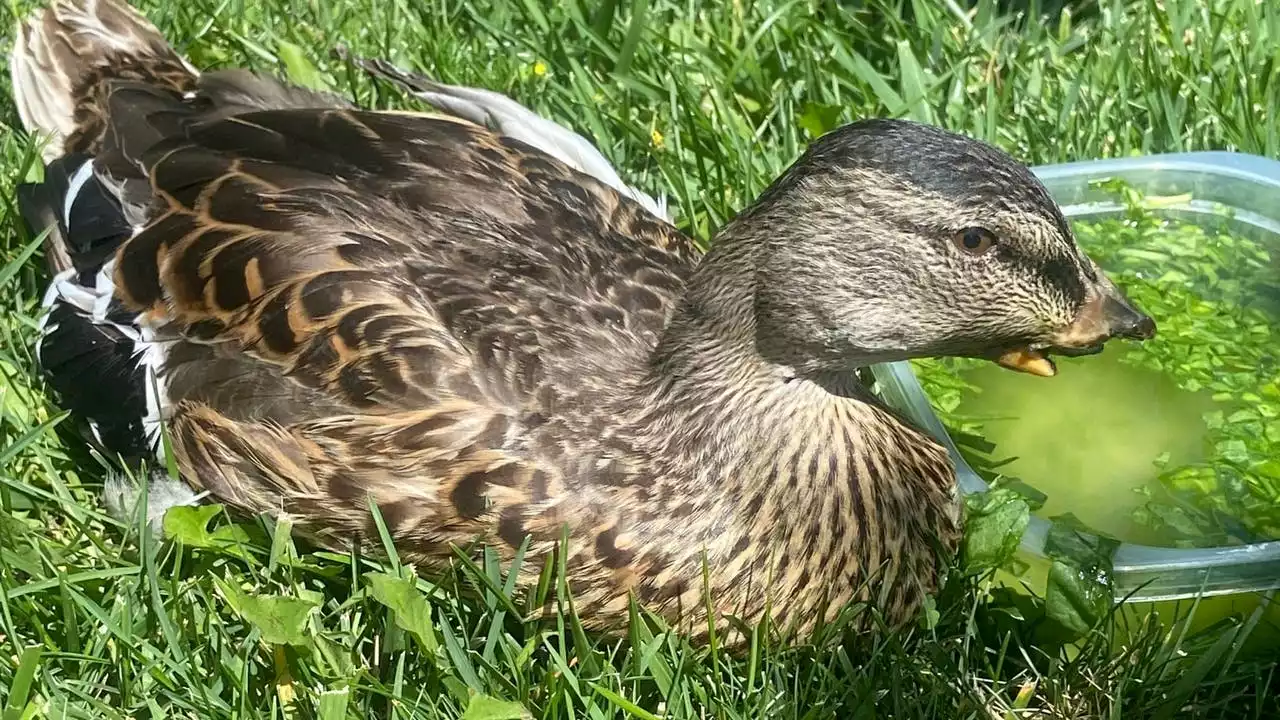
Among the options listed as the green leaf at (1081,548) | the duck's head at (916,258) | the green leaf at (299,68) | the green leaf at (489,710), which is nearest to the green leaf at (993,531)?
the green leaf at (1081,548)

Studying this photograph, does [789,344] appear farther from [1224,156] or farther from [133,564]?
[1224,156]

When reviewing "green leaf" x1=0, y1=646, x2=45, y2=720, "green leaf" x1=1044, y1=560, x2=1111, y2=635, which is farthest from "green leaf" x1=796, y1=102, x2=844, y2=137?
"green leaf" x1=0, y1=646, x2=45, y2=720

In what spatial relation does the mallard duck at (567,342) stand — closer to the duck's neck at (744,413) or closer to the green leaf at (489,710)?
the duck's neck at (744,413)

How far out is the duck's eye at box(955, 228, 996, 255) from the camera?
A: 2.15 m

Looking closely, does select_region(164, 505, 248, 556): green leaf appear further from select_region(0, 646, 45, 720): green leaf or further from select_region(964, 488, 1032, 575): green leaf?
select_region(964, 488, 1032, 575): green leaf

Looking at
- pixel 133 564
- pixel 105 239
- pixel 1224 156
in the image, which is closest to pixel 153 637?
pixel 133 564

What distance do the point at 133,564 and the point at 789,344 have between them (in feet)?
4.22

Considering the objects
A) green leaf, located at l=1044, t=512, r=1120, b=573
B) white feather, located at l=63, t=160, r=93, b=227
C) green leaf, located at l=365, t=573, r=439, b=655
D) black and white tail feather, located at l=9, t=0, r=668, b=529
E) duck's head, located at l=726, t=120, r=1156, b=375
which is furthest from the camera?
white feather, located at l=63, t=160, r=93, b=227

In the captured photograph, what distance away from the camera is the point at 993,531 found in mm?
2609

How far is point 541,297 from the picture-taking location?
265cm

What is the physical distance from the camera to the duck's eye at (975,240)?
2.15m

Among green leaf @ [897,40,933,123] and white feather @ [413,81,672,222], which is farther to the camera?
green leaf @ [897,40,933,123]

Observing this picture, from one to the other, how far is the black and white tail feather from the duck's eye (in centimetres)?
133

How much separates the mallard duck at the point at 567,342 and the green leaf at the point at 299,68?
914 millimetres
